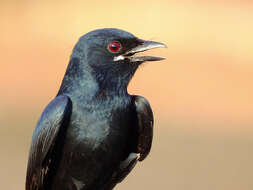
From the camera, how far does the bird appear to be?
5.92 meters

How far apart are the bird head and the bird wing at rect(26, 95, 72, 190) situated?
0.93 feet

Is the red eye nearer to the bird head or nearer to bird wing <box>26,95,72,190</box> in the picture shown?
the bird head

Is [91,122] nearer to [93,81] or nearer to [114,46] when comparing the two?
[93,81]

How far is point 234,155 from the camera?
12.8 metres

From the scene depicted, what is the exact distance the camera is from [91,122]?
591 centimetres

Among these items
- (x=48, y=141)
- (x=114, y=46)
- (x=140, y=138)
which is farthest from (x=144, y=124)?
(x=48, y=141)

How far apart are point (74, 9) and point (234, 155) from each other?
258 inches

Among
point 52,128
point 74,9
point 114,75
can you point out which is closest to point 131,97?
point 114,75

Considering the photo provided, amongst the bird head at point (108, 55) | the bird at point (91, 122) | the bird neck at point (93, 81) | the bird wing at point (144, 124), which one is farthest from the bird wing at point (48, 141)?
the bird wing at point (144, 124)

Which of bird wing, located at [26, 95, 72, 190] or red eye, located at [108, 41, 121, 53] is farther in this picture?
red eye, located at [108, 41, 121, 53]

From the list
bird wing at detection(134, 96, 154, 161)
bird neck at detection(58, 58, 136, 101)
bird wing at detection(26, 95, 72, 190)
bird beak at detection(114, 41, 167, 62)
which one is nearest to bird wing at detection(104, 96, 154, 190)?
bird wing at detection(134, 96, 154, 161)

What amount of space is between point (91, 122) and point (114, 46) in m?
0.58

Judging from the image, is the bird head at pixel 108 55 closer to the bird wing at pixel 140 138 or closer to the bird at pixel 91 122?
the bird at pixel 91 122

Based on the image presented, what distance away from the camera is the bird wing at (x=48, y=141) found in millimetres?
5938
